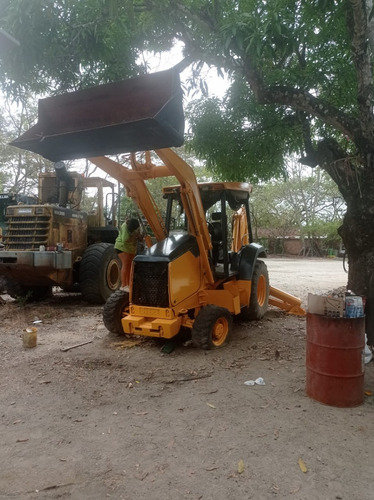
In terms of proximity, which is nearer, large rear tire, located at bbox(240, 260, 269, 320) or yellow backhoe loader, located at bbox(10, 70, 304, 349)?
yellow backhoe loader, located at bbox(10, 70, 304, 349)

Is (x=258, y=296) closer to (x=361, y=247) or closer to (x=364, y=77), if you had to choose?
(x=361, y=247)

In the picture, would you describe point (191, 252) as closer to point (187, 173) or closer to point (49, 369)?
point (187, 173)

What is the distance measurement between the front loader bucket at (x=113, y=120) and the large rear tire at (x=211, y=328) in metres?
2.16

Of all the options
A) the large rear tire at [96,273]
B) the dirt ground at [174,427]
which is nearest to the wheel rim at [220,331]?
the dirt ground at [174,427]

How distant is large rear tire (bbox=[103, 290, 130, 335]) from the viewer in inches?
230

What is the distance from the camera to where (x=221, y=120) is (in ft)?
22.5

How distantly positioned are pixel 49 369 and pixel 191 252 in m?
2.26

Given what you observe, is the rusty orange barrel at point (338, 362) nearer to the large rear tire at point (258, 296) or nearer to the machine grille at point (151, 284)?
the machine grille at point (151, 284)

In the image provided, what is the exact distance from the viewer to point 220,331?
5.61 metres

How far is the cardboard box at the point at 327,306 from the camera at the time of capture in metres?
3.89

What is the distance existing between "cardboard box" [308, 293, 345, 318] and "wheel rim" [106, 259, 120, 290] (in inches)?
213

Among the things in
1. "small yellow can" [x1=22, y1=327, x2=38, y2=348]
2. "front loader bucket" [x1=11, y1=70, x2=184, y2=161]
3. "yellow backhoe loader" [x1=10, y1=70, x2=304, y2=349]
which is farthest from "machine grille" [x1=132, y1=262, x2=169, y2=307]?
"front loader bucket" [x1=11, y1=70, x2=184, y2=161]

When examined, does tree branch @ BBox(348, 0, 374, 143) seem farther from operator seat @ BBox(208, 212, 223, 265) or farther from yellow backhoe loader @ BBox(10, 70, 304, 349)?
operator seat @ BBox(208, 212, 223, 265)

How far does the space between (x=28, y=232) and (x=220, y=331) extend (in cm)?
444
